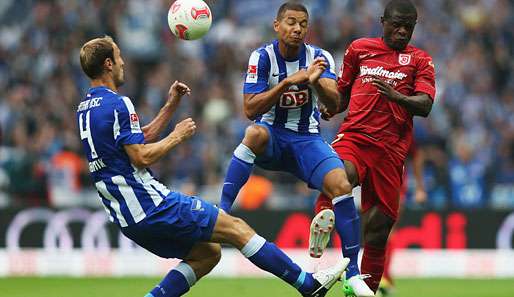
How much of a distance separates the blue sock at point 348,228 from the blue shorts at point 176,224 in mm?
1276

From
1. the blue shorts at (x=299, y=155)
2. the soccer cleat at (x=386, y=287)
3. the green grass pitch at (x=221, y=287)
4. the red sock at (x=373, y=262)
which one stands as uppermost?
the blue shorts at (x=299, y=155)

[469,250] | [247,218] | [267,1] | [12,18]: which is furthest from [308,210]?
[12,18]

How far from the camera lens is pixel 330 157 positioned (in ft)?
32.9

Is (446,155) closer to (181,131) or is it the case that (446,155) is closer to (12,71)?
(12,71)

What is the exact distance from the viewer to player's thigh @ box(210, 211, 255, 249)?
9047 mm

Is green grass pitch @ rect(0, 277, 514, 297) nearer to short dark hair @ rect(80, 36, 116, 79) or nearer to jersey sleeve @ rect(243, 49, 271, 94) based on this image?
jersey sleeve @ rect(243, 49, 271, 94)

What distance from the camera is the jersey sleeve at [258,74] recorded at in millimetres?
10023

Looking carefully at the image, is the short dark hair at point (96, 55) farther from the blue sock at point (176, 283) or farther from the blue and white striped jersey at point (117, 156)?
the blue sock at point (176, 283)

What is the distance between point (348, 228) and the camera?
9.97 meters

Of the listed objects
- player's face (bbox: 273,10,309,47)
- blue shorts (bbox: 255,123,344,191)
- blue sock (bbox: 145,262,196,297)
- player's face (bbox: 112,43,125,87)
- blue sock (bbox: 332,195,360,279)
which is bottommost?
blue sock (bbox: 145,262,196,297)

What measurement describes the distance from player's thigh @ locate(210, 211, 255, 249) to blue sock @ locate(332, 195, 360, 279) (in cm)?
104

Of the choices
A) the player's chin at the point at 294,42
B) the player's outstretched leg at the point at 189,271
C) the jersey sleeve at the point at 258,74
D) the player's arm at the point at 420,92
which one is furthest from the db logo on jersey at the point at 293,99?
the player's outstretched leg at the point at 189,271

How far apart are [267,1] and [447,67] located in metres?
3.91

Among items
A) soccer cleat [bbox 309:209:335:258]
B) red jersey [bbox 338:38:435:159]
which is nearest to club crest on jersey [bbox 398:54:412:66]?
red jersey [bbox 338:38:435:159]
